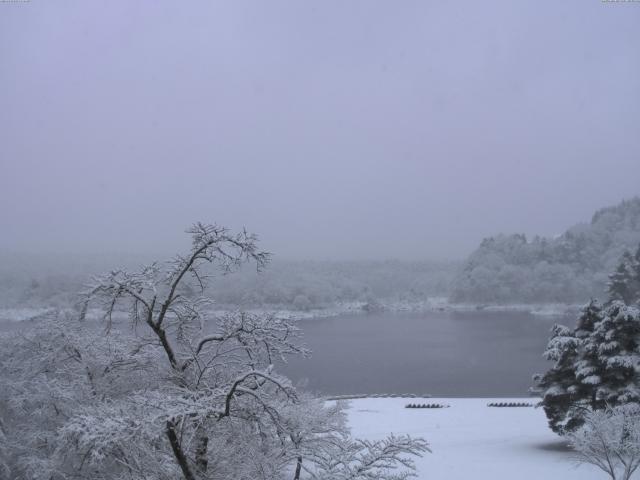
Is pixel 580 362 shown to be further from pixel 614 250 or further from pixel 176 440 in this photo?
pixel 614 250

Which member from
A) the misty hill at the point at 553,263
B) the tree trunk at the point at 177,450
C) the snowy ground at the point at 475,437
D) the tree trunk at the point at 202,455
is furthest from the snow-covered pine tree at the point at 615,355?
the misty hill at the point at 553,263

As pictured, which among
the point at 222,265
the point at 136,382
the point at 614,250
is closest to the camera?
the point at 222,265

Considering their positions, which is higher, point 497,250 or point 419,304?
point 497,250

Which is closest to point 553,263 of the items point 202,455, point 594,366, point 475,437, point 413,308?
point 413,308

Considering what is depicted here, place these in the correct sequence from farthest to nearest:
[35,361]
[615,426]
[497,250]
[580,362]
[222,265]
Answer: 1. [497,250]
2. [580,362]
3. [615,426]
4. [35,361]
5. [222,265]

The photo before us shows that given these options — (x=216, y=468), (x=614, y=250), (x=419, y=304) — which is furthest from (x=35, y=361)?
(x=614, y=250)

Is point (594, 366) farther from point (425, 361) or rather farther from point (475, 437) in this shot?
point (425, 361)

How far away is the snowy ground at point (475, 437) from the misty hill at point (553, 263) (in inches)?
2968

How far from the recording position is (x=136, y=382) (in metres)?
4.66

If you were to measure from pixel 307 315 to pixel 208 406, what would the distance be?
80739 millimetres

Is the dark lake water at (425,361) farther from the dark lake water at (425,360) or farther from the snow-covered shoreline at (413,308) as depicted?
the snow-covered shoreline at (413,308)

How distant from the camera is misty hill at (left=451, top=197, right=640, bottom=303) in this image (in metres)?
93.5

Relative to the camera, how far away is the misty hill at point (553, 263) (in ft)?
307

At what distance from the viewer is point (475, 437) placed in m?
16.7
